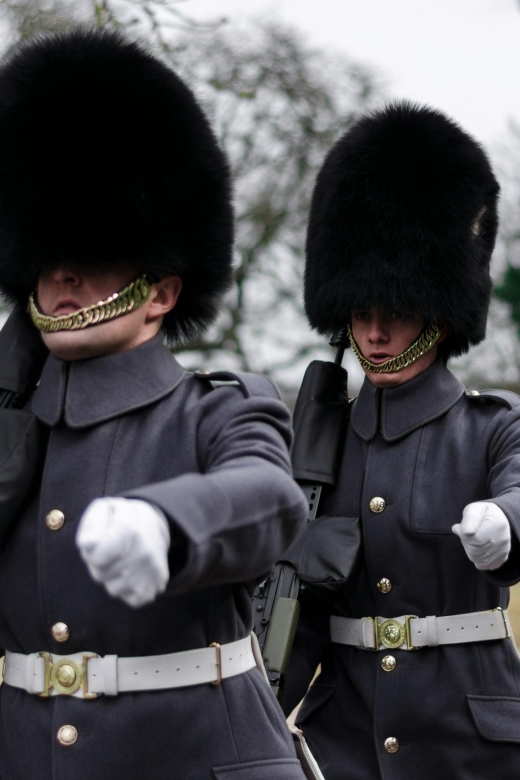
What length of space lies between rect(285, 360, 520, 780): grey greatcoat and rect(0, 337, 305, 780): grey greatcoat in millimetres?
1127

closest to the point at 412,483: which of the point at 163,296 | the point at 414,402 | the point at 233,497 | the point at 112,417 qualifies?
the point at 414,402

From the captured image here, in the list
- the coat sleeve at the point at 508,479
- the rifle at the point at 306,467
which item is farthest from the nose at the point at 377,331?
the coat sleeve at the point at 508,479

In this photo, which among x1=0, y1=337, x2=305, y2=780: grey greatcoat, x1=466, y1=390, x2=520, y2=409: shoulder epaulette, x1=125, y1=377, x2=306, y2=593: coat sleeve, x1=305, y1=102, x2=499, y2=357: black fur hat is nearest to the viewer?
x1=125, y1=377, x2=306, y2=593: coat sleeve

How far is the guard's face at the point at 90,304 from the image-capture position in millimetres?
2826

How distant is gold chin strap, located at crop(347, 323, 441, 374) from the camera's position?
4160 millimetres

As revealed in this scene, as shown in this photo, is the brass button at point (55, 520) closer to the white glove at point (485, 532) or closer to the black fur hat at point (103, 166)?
the black fur hat at point (103, 166)

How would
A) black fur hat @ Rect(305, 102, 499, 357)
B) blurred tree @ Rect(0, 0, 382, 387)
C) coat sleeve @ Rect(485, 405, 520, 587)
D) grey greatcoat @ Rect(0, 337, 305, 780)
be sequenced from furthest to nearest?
blurred tree @ Rect(0, 0, 382, 387) → black fur hat @ Rect(305, 102, 499, 357) → coat sleeve @ Rect(485, 405, 520, 587) → grey greatcoat @ Rect(0, 337, 305, 780)

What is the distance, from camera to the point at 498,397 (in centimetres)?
401

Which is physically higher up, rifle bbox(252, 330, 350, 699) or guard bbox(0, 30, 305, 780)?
guard bbox(0, 30, 305, 780)

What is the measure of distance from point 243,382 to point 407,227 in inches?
68.6

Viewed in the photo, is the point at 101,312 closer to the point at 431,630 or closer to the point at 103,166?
the point at 103,166

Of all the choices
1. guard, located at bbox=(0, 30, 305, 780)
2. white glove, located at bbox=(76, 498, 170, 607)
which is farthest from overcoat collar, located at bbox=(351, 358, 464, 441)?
white glove, located at bbox=(76, 498, 170, 607)

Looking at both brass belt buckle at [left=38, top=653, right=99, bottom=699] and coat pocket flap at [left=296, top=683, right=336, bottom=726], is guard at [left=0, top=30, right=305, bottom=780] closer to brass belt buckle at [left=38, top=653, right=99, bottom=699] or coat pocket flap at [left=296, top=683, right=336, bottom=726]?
brass belt buckle at [left=38, top=653, right=99, bottom=699]

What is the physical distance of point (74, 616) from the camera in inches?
108
